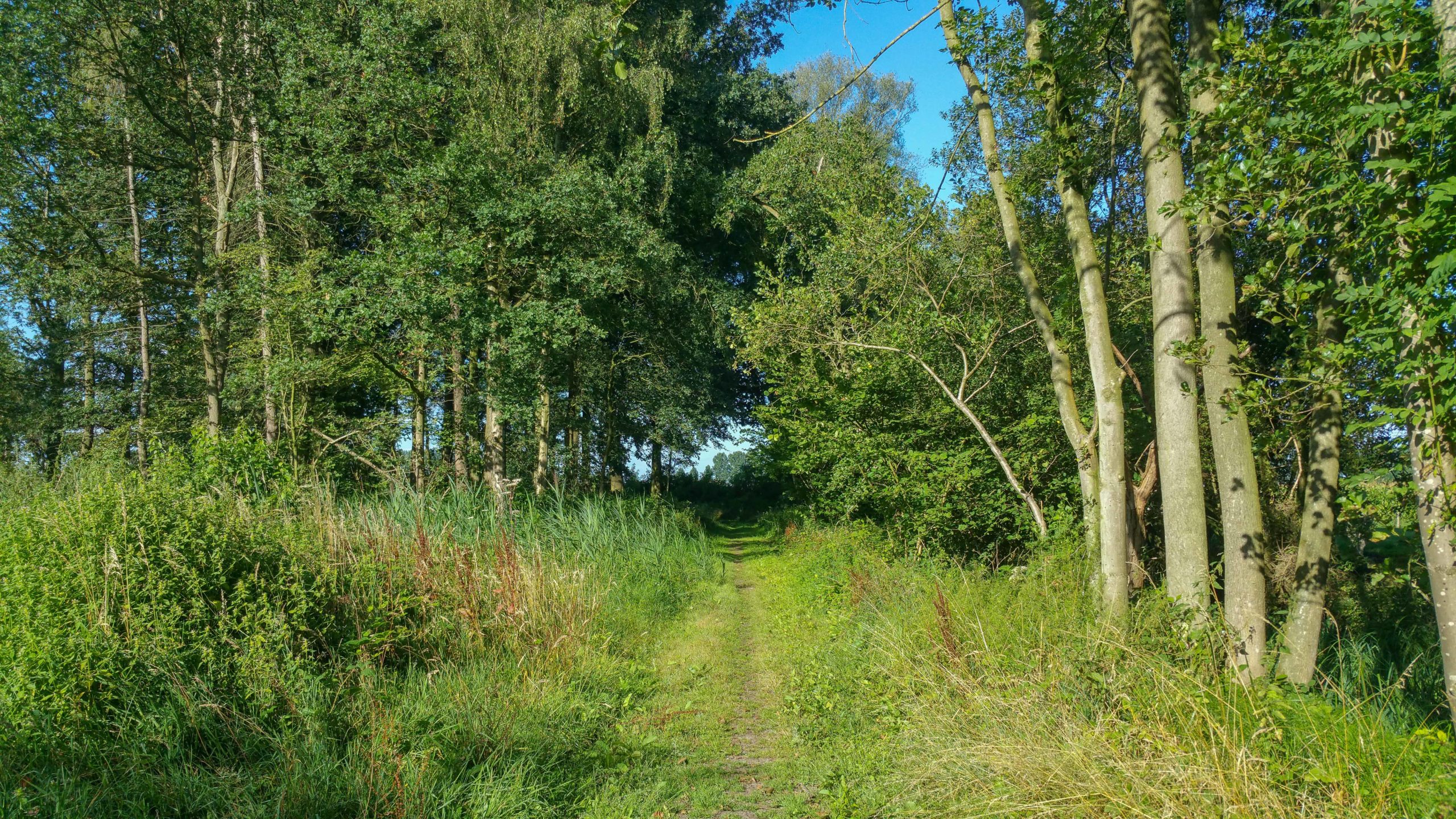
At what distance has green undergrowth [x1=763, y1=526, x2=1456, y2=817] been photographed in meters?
3.23

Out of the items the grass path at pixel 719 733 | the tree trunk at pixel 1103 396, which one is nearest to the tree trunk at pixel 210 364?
the grass path at pixel 719 733

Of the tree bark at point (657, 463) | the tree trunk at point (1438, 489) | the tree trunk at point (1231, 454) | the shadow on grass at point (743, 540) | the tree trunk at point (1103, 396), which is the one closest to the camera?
the tree trunk at point (1438, 489)

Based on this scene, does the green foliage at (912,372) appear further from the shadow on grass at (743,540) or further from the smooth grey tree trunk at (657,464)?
the smooth grey tree trunk at (657,464)

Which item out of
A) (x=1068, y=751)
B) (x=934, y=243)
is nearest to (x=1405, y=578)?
(x=1068, y=751)

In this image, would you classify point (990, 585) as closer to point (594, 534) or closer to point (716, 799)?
point (716, 799)

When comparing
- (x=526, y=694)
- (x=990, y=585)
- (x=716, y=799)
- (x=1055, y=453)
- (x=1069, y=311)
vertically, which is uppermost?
(x=1069, y=311)

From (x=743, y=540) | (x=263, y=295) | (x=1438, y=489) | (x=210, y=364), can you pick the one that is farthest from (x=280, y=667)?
(x=743, y=540)

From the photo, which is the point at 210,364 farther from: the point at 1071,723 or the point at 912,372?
the point at 1071,723

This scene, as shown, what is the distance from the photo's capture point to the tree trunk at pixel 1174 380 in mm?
5059

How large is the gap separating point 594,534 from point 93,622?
6.20 meters

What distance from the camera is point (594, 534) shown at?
34.4 feet

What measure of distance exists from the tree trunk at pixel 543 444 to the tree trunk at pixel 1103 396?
10.4m

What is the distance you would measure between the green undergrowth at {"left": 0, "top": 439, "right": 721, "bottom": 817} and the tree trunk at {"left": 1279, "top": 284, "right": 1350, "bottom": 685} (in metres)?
3.87

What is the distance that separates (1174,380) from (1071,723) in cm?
233
